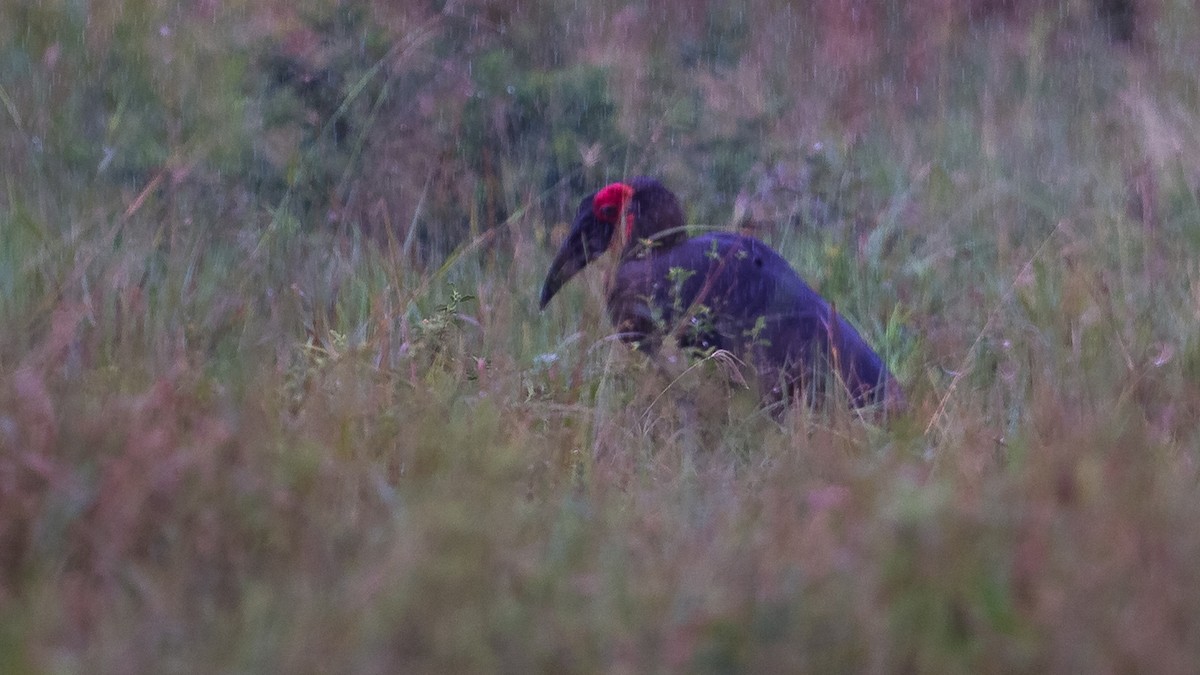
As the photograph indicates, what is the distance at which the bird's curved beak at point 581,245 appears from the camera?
4.78m

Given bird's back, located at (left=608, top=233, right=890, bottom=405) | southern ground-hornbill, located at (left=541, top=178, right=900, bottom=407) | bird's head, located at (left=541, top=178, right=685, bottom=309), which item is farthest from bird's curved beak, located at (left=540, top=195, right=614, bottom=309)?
bird's back, located at (left=608, top=233, right=890, bottom=405)

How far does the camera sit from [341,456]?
263 cm

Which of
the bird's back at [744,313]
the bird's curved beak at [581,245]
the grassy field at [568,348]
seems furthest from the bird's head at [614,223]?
the bird's back at [744,313]

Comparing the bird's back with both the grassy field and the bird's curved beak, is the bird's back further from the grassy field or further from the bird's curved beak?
the bird's curved beak

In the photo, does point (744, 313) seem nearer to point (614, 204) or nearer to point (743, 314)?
point (743, 314)

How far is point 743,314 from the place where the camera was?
13.8 ft

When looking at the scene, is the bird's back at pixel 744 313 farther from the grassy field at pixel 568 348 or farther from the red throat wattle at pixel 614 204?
the red throat wattle at pixel 614 204

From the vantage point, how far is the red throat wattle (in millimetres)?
4758

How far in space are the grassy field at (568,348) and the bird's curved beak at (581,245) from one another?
9cm

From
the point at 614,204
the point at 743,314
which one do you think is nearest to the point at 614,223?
the point at 614,204

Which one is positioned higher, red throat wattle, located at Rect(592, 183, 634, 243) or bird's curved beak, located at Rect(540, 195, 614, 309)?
red throat wattle, located at Rect(592, 183, 634, 243)

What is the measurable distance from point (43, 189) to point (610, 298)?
1.84 m

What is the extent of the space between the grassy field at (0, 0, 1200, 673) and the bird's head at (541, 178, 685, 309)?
0.37 ft

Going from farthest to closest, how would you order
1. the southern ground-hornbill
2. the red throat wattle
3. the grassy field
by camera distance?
the red throat wattle → the southern ground-hornbill → the grassy field
